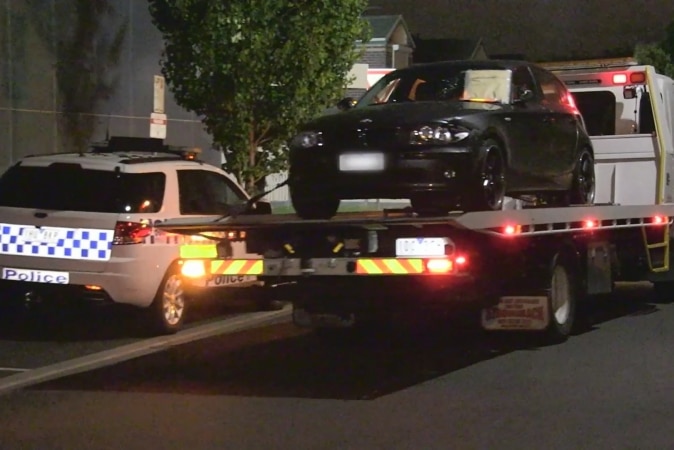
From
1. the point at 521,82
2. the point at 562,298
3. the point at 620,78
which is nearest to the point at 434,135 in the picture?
the point at 521,82

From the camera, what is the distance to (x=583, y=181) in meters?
12.3

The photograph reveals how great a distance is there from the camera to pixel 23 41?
17.4 metres

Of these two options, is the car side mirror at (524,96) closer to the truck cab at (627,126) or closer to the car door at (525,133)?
the car door at (525,133)

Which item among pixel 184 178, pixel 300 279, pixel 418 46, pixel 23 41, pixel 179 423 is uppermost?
pixel 418 46

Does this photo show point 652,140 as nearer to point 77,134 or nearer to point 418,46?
point 77,134

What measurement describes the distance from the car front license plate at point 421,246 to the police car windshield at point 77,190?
335cm

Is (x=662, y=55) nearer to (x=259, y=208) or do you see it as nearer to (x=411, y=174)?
(x=259, y=208)

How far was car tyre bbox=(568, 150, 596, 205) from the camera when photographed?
1216 cm

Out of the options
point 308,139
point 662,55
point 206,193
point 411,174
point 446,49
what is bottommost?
point 206,193

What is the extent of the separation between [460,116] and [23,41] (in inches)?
364

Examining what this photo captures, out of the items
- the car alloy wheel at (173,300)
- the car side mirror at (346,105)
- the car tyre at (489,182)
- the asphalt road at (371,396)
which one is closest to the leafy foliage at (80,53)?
the car alloy wheel at (173,300)

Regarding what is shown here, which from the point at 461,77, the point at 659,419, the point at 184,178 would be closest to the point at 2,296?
the point at 184,178

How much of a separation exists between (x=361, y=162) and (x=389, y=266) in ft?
3.36

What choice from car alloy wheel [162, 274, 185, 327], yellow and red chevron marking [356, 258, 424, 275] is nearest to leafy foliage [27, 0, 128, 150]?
car alloy wheel [162, 274, 185, 327]
